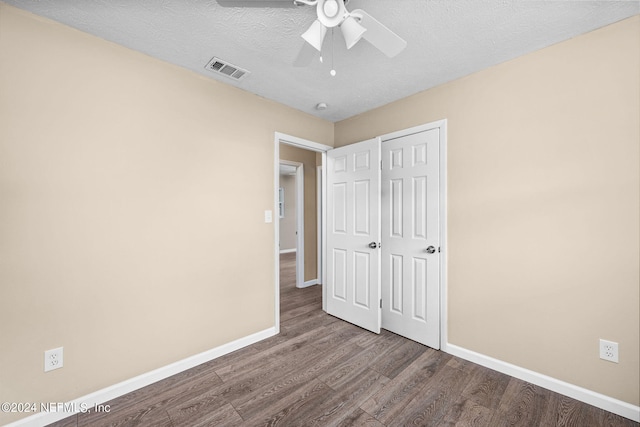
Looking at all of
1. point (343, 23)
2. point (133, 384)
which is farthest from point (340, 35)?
point (133, 384)

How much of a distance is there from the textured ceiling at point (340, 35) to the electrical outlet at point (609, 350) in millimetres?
2032

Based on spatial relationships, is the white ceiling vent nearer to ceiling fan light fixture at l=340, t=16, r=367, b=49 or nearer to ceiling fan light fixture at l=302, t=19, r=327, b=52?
ceiling fan light fixture at l=302, t=19, r=327, b=52

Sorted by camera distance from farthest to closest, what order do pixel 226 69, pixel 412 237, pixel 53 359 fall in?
pixel 412 237
pixel 226 69
pixel 53 359

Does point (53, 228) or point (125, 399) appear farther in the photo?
point (125, 399)

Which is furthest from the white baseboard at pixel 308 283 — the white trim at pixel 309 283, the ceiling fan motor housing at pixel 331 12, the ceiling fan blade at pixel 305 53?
the ceiling fan motor housing at pixel 331 12

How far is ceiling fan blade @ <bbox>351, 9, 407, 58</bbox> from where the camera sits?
128 centimetres

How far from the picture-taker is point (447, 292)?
7.70 ft

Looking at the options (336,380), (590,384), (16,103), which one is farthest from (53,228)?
(590,384)

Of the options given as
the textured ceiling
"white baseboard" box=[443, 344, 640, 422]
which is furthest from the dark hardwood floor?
the textured ceiling

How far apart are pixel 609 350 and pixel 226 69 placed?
11.1 ft

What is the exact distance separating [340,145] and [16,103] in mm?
2750

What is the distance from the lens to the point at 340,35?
172 centimetres

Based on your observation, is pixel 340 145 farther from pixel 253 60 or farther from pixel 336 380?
pixel 336 380

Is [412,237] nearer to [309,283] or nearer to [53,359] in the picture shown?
[309,283]
